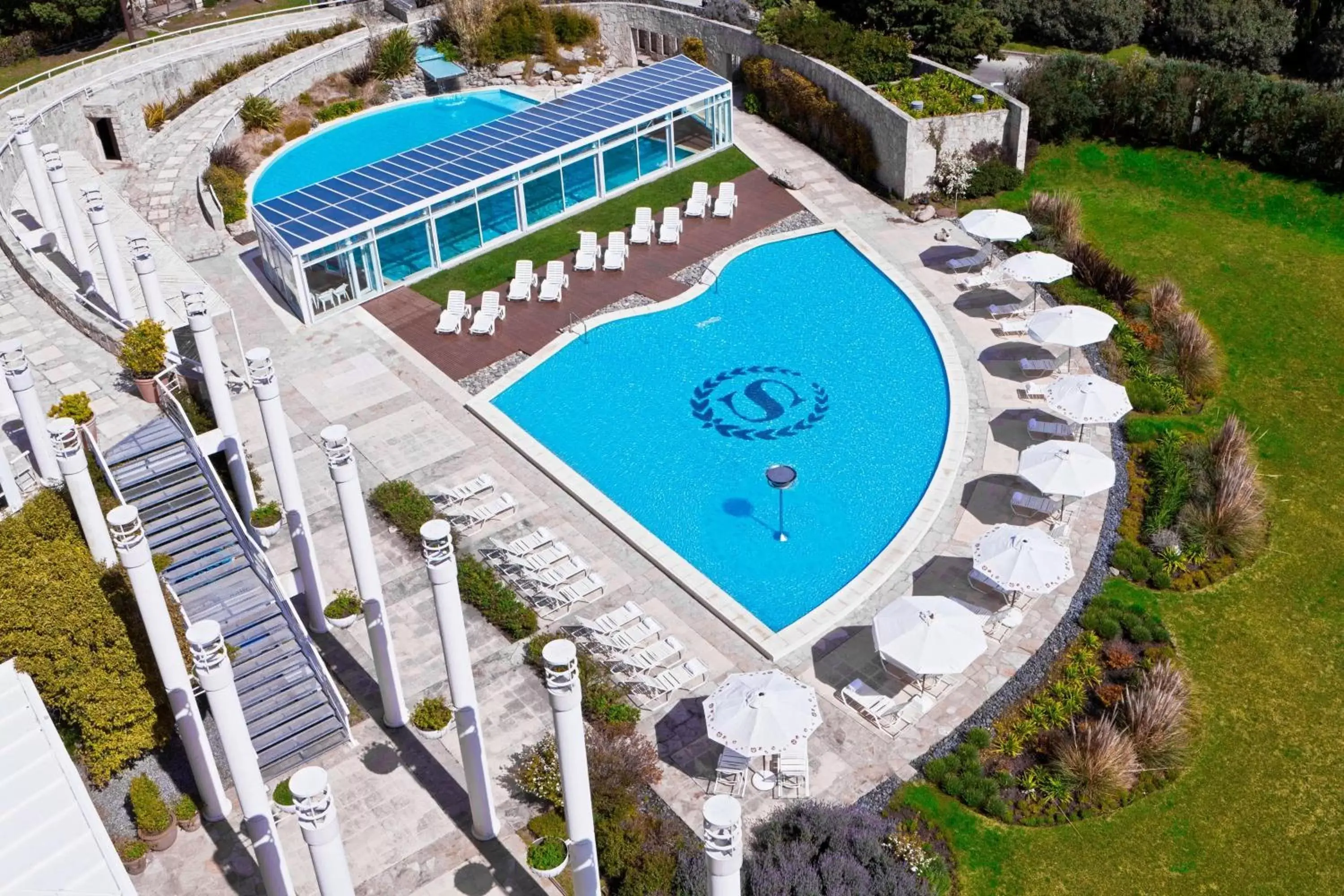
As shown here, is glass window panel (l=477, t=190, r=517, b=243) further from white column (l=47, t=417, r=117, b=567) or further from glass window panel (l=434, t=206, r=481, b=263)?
white column (l=47, t=417, r=117, b=567)

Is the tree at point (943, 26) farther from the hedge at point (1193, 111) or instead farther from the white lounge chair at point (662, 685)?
the white lounge chair at point (662, 685)

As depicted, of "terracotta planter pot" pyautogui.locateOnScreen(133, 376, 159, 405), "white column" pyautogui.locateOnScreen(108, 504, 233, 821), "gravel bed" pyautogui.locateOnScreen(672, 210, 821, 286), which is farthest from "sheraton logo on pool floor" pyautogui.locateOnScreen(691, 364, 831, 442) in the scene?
"white column" pyautogui.locateOnScreen(108, 504, 233, 821)

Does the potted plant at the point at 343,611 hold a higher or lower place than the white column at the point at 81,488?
lower

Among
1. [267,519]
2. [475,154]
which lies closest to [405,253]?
[475,154]

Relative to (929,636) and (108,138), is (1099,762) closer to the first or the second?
(929,636)

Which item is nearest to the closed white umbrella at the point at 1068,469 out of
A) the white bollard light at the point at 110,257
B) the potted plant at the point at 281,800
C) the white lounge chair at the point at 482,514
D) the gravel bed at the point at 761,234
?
the white lounge chair at the point at 482,514

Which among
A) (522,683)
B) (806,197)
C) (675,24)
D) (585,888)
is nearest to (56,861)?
(585,888)

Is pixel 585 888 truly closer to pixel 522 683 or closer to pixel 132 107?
pixel 522 683
